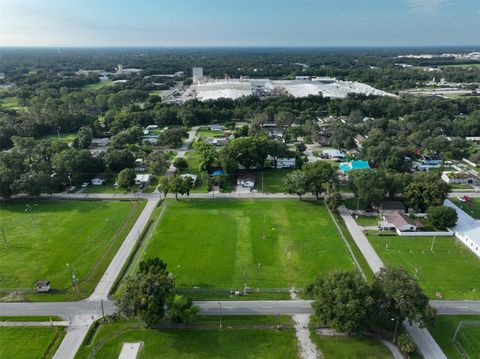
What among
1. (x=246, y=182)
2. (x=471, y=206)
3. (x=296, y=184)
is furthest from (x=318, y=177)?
(x=471, y=206)

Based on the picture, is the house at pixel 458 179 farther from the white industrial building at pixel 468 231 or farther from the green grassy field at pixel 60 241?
the green grassy field at pixel 60 241

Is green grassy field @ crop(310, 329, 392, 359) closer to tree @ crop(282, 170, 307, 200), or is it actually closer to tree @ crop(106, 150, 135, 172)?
tree @ crop(282, 170, 307, 200)

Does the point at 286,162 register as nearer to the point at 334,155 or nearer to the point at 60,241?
the point at 334,155

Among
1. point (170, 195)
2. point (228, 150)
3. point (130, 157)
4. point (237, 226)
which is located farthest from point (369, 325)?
point (130, 157)

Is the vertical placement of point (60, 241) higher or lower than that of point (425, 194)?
lower

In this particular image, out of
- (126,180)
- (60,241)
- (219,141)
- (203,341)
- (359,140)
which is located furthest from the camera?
(219,141)

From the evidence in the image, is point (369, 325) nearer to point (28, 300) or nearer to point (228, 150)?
point (28, 300)

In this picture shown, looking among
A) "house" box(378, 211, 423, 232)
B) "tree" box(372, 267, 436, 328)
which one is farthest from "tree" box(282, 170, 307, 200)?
"tree" box(372, 267, 436, 328)

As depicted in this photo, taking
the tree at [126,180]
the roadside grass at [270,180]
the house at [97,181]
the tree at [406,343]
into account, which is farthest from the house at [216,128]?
the tree at [406,343]
